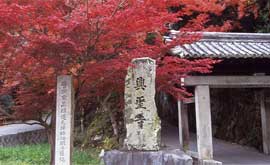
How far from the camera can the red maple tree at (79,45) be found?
19.8ft

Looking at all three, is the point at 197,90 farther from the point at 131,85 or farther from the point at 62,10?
the point at 62,10

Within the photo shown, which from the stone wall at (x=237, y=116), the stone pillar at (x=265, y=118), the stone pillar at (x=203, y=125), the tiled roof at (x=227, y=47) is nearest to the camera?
the tiled roof at (x=227, y=47)

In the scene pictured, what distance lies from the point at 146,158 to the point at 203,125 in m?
4.10

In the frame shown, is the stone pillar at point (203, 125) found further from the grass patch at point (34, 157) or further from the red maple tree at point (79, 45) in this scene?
the grass patch at point (34, 157)

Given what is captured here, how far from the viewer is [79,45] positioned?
6262 mm

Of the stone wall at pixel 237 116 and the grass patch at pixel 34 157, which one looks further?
the stone wall at pixel 237 116

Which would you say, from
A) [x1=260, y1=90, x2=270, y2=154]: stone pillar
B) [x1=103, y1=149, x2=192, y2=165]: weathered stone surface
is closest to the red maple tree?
[x1=103, y1=149, x2=192, y2=165]: weathered stone surface

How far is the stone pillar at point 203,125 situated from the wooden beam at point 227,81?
0.20m

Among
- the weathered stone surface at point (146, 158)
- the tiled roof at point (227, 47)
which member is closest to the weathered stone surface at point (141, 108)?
the weathered stone surface at point (146, 158)

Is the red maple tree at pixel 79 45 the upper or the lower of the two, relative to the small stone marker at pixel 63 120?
upper

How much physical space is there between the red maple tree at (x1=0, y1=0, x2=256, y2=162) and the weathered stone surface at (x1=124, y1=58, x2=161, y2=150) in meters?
0.29

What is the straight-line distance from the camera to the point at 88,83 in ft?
25.2

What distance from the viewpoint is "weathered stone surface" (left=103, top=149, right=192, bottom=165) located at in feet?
20.0

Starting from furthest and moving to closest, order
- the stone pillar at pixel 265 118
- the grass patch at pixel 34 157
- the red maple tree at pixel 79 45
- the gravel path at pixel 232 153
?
the stone pillar at pixel 265 118, the gravel path at pixel 232 153, the grass patch at pixel 34 157, the red maple tree at pixel 79 45
